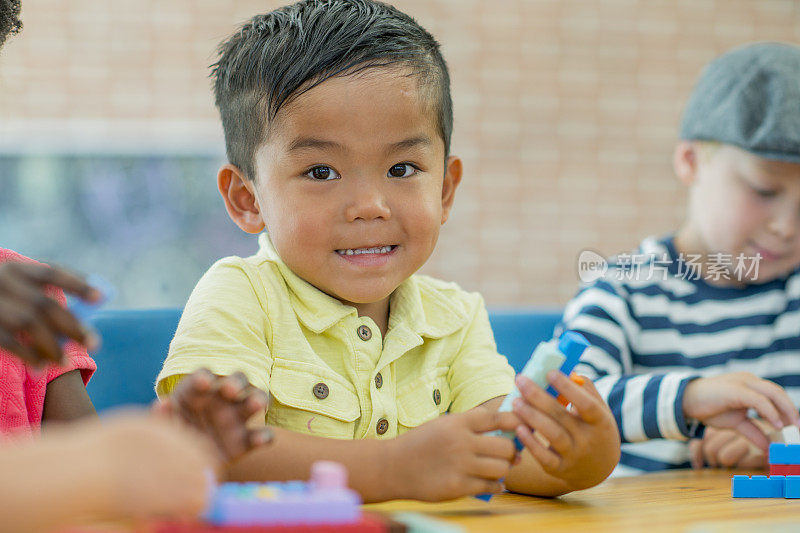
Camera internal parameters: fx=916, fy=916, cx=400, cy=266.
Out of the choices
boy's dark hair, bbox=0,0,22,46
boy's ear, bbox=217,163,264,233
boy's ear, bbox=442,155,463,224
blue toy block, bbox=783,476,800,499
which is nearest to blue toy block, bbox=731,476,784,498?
blue toy block, bbox=783,476,800,499

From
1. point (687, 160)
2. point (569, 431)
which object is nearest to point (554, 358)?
point (569, 431)

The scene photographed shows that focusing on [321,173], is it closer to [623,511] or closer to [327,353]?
[327,353]

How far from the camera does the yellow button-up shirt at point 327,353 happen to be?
0.85 m

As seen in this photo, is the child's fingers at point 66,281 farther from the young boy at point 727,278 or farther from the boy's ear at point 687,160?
the boy's ear at point 687,160

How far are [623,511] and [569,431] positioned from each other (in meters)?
0.08

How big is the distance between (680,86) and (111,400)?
315 cm

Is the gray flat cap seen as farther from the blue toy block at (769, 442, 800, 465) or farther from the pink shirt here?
the pink shirt

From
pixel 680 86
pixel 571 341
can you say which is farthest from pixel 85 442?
pixel 680 86

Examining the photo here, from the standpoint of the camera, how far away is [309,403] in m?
0.88

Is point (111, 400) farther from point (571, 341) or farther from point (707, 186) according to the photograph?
point (707, 186)

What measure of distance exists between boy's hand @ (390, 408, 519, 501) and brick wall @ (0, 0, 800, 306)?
2858mm

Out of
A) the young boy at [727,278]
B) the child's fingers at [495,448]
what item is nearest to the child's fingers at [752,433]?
the young boy at [727,278]

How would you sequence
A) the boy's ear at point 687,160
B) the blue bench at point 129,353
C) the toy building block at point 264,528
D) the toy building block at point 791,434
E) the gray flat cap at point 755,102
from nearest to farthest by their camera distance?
the toy building block at point 264,528, the toy building block at point 791,434, the blue bench at point 129,353, the gray flat cap at point 755,102, the boy's ear at point 687,160

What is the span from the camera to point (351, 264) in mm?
921
